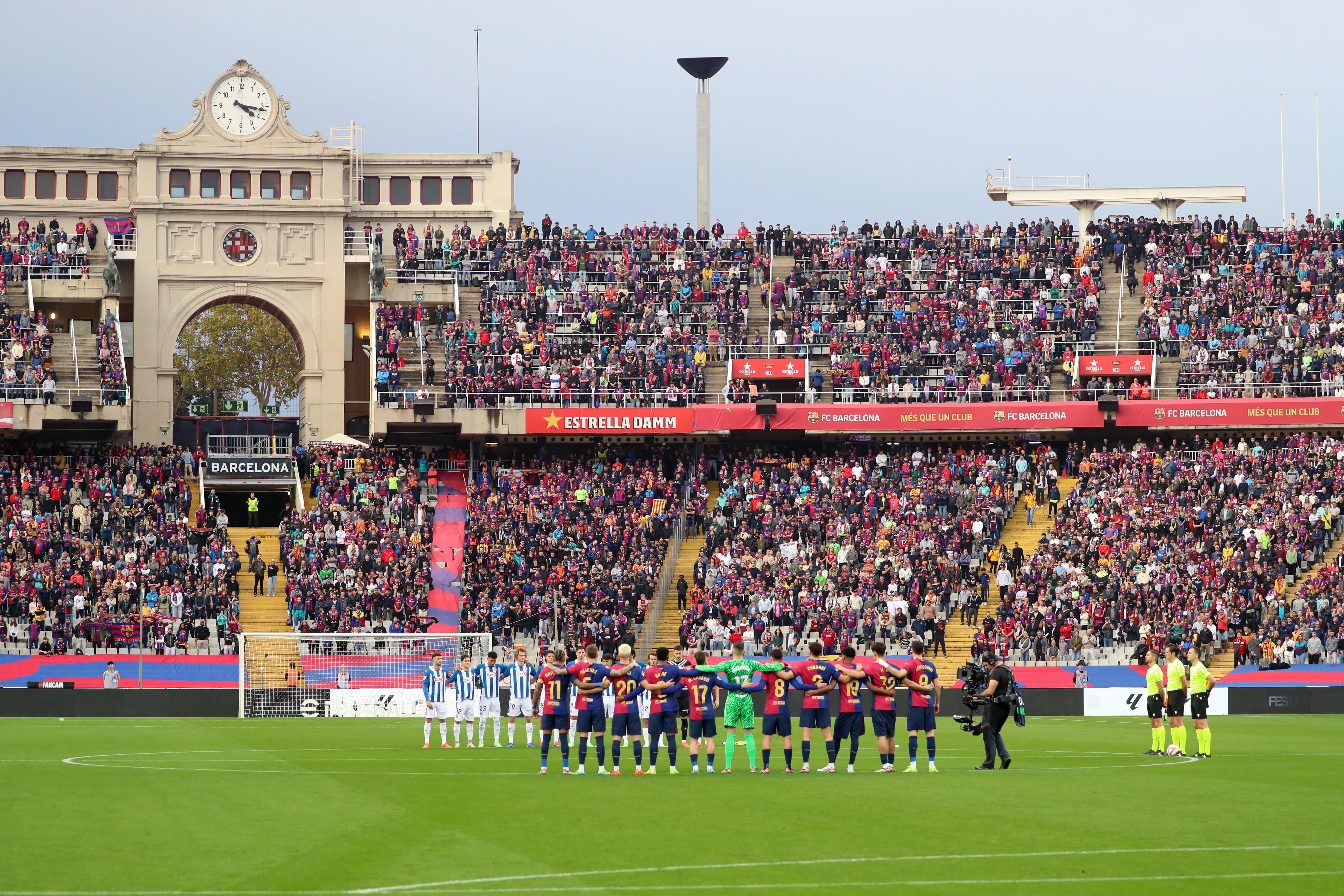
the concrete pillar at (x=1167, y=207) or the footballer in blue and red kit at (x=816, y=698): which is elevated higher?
the concrete pillar at (x=1167, y=207)

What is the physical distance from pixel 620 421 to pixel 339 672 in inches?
A: 664

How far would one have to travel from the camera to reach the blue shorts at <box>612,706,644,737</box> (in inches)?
826

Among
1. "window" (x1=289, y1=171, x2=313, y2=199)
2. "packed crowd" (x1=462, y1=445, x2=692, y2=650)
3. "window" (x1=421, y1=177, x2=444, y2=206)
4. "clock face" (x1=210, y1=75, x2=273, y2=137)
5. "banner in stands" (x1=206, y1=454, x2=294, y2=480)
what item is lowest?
"packed crowd" (x1=462, y1=445, x2=692, y2=650)

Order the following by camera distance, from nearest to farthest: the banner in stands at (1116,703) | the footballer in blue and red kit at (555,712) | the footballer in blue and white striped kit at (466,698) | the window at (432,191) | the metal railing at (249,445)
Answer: the footballer in blue and red kit at (555,712) → the footballer in blue and white striped kit at (466,698) → the banner in stands at (1116,703) → the metal railing at (249,445) → the window at (432,191)

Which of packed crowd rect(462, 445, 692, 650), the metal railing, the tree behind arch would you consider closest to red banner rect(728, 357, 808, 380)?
packed crowd rect(462, 445, 692, 650)

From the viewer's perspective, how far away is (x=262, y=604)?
49844 millimetres

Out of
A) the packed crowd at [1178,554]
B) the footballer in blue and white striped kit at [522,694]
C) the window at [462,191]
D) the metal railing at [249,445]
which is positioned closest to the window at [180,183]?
the metal railing at [249,445]

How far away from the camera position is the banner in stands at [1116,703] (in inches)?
1626

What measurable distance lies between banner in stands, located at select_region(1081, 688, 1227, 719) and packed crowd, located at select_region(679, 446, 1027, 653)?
5.50 metres

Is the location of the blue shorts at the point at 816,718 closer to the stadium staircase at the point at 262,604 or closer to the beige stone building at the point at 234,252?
the stadium staircase at the point at 262,604

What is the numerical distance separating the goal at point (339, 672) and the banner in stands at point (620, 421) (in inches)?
570

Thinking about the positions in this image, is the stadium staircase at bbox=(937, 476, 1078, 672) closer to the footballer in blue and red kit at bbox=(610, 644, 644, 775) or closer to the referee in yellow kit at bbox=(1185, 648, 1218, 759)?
the referee in yellow kit at bbox=(1185, 648, 1218, 759)

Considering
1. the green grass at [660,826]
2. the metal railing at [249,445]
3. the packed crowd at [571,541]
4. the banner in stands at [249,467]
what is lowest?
the green grass at [660,826]

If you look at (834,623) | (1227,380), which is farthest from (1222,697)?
(1227,380)
